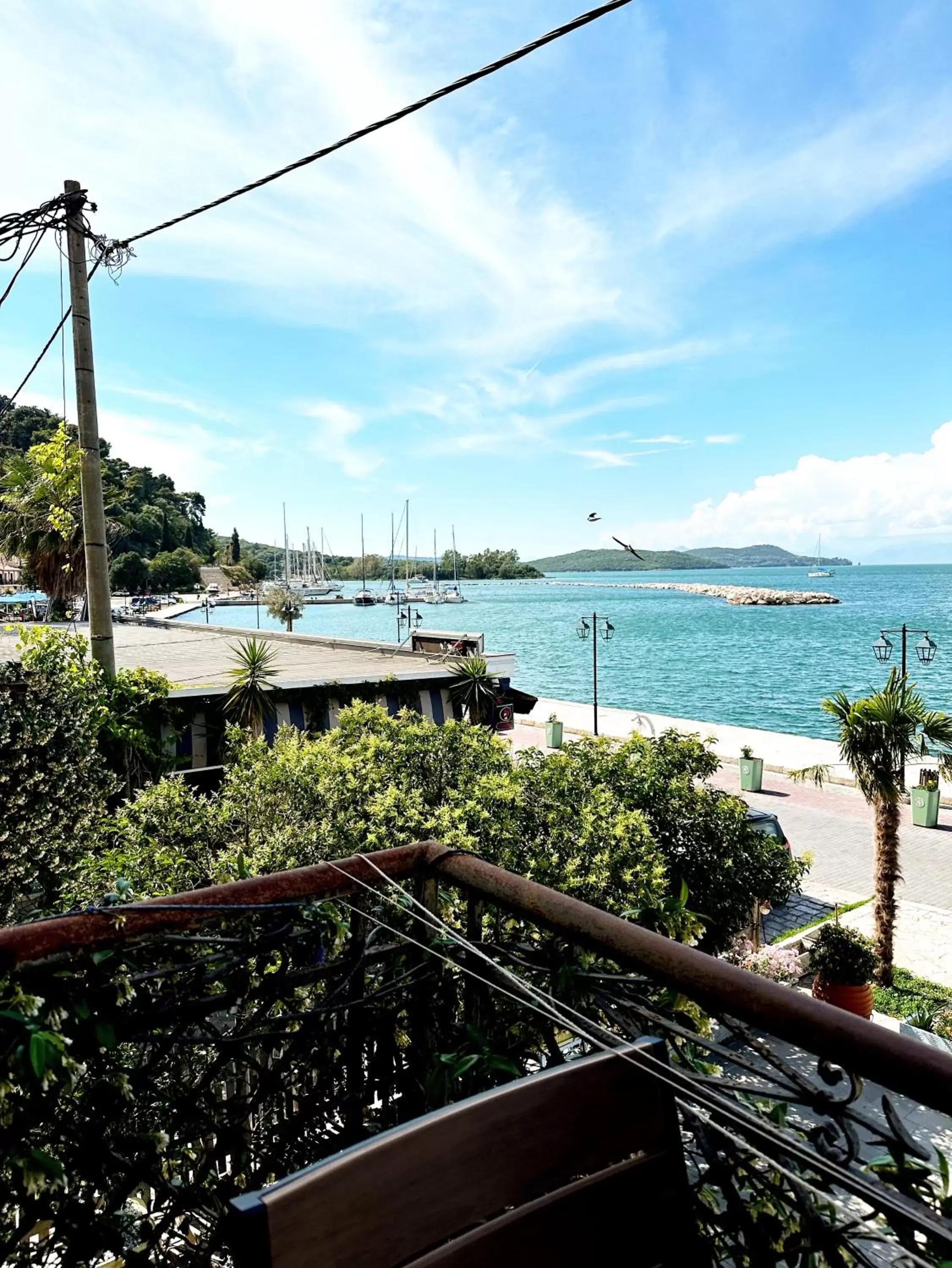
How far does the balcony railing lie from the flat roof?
10404mm

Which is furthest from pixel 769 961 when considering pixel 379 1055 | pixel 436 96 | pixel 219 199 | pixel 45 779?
pixel 219 199

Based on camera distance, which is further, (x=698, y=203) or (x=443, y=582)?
(x=443, y=582)

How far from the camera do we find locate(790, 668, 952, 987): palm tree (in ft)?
32.3

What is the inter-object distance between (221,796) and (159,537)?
77472 millimetres

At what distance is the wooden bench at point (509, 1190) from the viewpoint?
2.75 feet

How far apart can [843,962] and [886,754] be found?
3322 mm

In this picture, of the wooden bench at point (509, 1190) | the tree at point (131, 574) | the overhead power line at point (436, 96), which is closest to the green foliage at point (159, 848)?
the wooden bench at point (509, 1190)

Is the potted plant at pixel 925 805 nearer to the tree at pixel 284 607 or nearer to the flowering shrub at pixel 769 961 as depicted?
the flowering shrub at pixel 769 961

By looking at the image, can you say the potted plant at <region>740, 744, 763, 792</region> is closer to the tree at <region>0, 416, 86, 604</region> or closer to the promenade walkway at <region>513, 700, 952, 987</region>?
the promenade walkway at <region>513, 700, 952, 987</region>

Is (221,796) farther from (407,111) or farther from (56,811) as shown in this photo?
(407,111)

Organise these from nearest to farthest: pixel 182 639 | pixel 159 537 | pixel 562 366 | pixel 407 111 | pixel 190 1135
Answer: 1. pixel 190 1135
2. pixel 407 111
3. pixel 182 639
4. pixel 562 366
5. pixel 159 537

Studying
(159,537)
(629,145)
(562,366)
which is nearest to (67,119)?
(629,145)

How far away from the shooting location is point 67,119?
15.5 ft

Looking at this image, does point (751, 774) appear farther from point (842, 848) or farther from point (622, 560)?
point (622, 560)
